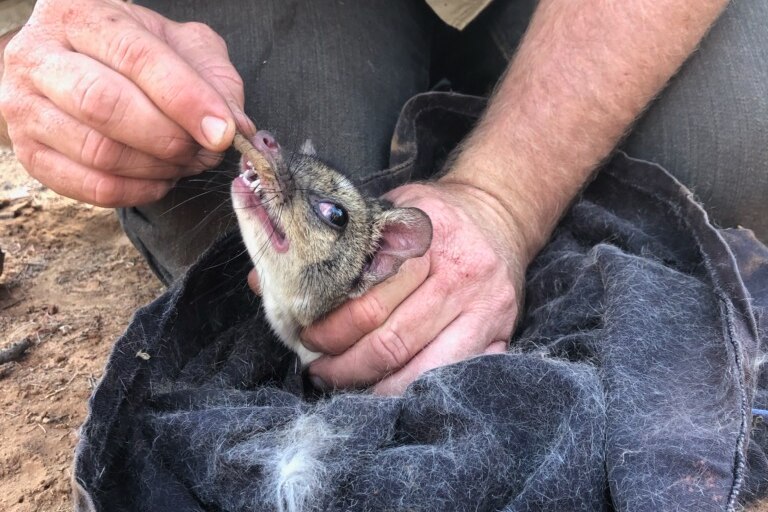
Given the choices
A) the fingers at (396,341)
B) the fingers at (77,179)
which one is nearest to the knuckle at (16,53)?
the fingers at (77,179)

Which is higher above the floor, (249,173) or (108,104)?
(108,104)

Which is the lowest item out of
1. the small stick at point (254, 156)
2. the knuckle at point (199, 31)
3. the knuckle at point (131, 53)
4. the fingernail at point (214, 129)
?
the small stick at point (254, 156)

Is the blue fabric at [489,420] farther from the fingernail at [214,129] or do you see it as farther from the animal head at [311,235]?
the fingernail at [214,129]

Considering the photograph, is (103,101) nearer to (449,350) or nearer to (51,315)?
(449,350)

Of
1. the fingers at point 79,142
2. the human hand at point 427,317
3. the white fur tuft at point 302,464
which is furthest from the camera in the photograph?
the human hand at point 427,317

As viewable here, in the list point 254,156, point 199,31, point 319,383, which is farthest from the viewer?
point 199,31

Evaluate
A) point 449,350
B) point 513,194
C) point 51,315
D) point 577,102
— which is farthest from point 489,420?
point 51,315

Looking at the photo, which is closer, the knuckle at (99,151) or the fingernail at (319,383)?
the knuckle at (99,151)
